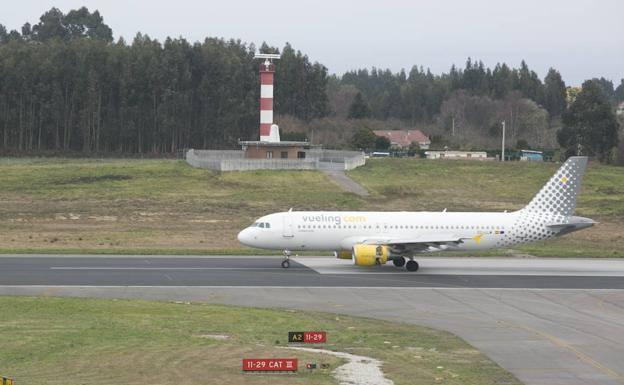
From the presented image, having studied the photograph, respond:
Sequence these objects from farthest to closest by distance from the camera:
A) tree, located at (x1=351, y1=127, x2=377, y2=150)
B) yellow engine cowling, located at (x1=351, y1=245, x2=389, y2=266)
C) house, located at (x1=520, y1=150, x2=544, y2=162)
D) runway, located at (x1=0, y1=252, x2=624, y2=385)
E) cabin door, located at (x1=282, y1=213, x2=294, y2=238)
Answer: tree, located at (x1=351, y1=127, x2=377, y2=150) → house, located at (x1=520, y1=150, x2=544, y2=162) → cabin door, located at (x1=282, y1=213, x2=294, y2=238) → yellow engine cowling, located at (x1=351, y1=245, x2=389, y2=266) → runway, located at (x1=0, y1=252, x2=624, y2=385)

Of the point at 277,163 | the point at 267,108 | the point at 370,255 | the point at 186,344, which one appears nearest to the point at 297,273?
the point at 370,255

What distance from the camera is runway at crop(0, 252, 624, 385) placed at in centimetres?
3028

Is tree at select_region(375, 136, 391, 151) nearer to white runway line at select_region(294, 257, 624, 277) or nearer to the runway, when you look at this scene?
white runway line at select_region(294, 257, 624, 277)

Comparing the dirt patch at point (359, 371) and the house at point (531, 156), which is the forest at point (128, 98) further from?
the dirt patch at point (359, 371)

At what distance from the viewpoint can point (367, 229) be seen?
170ft

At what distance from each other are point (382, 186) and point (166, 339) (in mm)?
66046

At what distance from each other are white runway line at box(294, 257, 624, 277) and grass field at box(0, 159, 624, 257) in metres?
4.19

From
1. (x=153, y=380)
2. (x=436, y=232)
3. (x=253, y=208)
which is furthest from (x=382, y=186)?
(x=153, y=380)

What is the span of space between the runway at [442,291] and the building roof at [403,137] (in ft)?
397

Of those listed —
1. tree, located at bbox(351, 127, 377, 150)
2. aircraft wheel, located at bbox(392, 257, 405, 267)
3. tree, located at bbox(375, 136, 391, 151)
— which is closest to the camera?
aircraft wheel, located at bbox(392, 257, 405, 267)

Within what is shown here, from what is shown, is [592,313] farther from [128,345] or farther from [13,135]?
[13,135]

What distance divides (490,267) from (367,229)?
7.67 metres

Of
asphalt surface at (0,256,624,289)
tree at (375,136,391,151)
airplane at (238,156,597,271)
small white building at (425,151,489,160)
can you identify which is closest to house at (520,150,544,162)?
small white building at (425,151,489,160)

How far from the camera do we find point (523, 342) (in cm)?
3158
